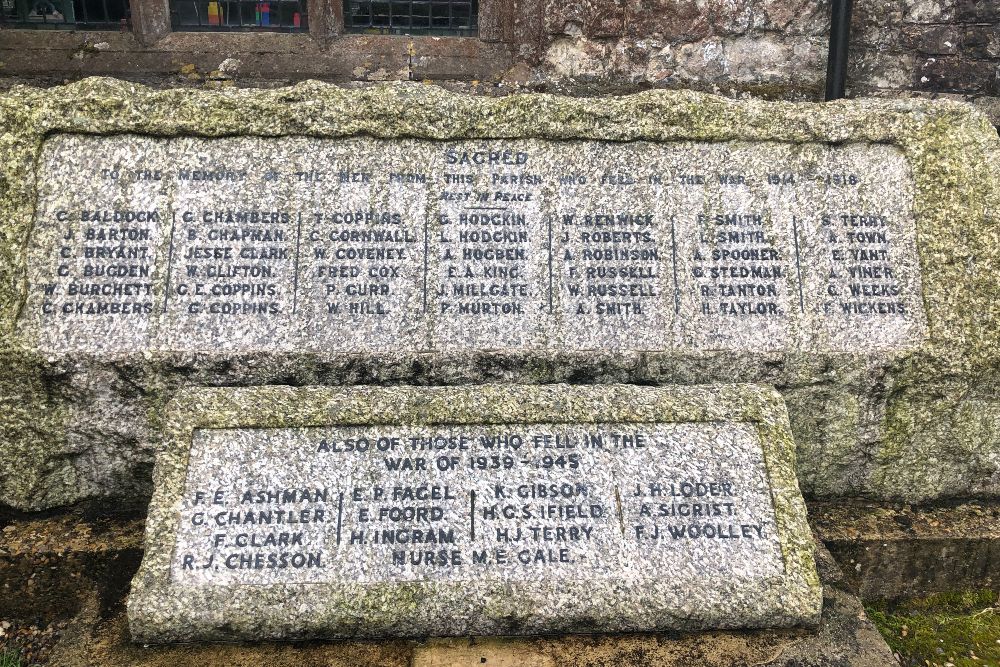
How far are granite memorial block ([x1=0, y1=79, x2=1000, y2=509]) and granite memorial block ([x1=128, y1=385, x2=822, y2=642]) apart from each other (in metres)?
0.43

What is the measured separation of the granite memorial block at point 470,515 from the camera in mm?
2572

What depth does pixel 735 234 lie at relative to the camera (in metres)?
3.48

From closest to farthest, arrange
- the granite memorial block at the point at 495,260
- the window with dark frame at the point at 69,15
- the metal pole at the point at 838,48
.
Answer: the granite memorial block at the point at 495,260
the metal pole at the point at 838,48
the window with dark frame at the point at 69,15

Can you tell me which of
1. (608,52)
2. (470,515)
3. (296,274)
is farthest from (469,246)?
(608,52)

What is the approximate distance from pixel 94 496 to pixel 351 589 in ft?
5.03

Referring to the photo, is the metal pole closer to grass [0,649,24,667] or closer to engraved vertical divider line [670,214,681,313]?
engraved vertical divider line [670,214,681,313]

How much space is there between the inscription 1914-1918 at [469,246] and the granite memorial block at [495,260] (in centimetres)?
1

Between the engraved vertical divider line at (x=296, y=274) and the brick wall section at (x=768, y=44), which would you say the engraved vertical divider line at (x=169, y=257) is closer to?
the engraved vertical divider line at (x=296, y=274)

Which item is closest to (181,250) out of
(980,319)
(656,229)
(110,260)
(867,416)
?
(110,260)

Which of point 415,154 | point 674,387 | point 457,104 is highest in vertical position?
point 457,104

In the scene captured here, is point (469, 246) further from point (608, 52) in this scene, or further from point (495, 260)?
point (608, 52)

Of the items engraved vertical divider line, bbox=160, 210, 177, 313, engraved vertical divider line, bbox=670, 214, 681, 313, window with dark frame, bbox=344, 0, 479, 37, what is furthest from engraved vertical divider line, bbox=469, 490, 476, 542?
window with dark frame, bbox=344, 0, 479, 37

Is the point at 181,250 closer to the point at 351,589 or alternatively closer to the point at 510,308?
the point at 510,308

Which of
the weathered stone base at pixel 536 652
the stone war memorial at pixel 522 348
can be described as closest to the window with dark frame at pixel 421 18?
the stone war memorial at pixel 522 348
